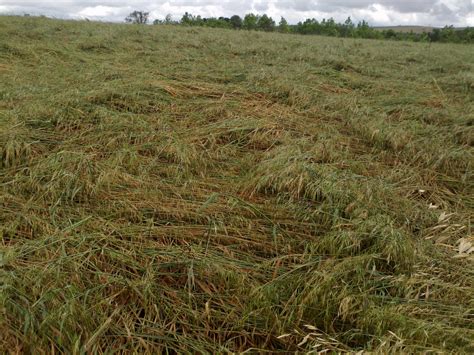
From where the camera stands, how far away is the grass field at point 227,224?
4.45 feet

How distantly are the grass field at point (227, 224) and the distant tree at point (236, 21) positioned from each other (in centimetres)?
3601

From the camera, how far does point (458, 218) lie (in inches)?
86.5

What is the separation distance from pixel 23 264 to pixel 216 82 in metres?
4.06

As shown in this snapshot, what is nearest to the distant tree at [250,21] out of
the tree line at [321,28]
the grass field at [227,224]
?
the tree line at [321,28]

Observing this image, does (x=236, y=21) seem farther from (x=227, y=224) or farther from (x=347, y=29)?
(x=227, y=224)

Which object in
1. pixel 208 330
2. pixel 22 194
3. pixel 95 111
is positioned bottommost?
pixel 208 330

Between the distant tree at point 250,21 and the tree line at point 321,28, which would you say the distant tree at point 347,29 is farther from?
the distant tree at point 250,21

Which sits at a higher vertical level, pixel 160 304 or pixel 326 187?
pixel 326 187

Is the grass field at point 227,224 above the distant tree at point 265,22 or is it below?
below

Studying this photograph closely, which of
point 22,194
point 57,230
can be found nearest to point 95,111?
point 22,194

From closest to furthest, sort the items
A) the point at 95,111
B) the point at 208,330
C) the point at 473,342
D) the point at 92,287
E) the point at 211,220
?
the point at 473,342 < the point at 208,330 < the point at 92,287 < the point at 211,220 < the point at 95,111

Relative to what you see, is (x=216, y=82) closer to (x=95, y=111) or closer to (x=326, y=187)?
(x=95, y=111)

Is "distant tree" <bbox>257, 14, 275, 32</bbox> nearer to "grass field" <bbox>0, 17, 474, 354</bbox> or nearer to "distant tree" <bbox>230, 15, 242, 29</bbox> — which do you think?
"distant tree" <bbox>230, 15, 242, 29</bbox>

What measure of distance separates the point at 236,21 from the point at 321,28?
9.61 metres
